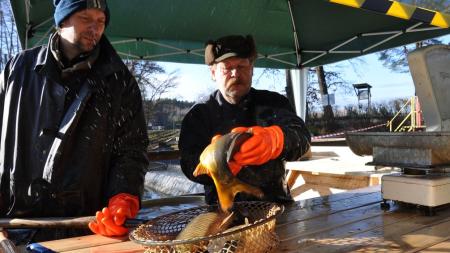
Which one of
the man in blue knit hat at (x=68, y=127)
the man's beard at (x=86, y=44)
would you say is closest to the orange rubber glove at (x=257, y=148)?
the man in blue knit hat at (x=68, y=127)

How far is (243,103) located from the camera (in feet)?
6.65

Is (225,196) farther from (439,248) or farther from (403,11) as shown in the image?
(403,11)

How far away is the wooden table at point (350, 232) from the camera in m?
1.29

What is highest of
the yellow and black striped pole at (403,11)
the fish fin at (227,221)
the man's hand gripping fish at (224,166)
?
the yellow and black striped pole at (403,11)

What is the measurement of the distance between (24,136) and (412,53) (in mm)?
1883

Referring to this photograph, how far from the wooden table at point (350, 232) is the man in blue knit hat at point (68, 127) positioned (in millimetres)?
343

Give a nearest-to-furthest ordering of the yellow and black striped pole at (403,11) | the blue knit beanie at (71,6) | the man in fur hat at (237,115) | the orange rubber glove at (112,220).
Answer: the orange rubber glove at (112,220), the blue knit beanie at (71,6), the man in fur hat at (237,115), the yellow and black striped pole at (403,11)

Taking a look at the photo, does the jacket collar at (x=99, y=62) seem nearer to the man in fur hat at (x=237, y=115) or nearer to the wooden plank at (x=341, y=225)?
the man in fur hat at (x=237, y=115)

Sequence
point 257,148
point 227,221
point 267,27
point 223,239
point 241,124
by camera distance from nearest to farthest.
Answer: point 223,239
point 227,221
point 257,148
point 241,124
point 267,27

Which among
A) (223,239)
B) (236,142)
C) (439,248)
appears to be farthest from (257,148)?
(439,248)

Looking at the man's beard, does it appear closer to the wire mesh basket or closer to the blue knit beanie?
the blue knit beanie

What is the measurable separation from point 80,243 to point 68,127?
20.4 inches

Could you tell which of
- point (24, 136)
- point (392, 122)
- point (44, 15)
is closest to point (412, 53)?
point (24, 136)

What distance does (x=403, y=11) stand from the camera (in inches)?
182
